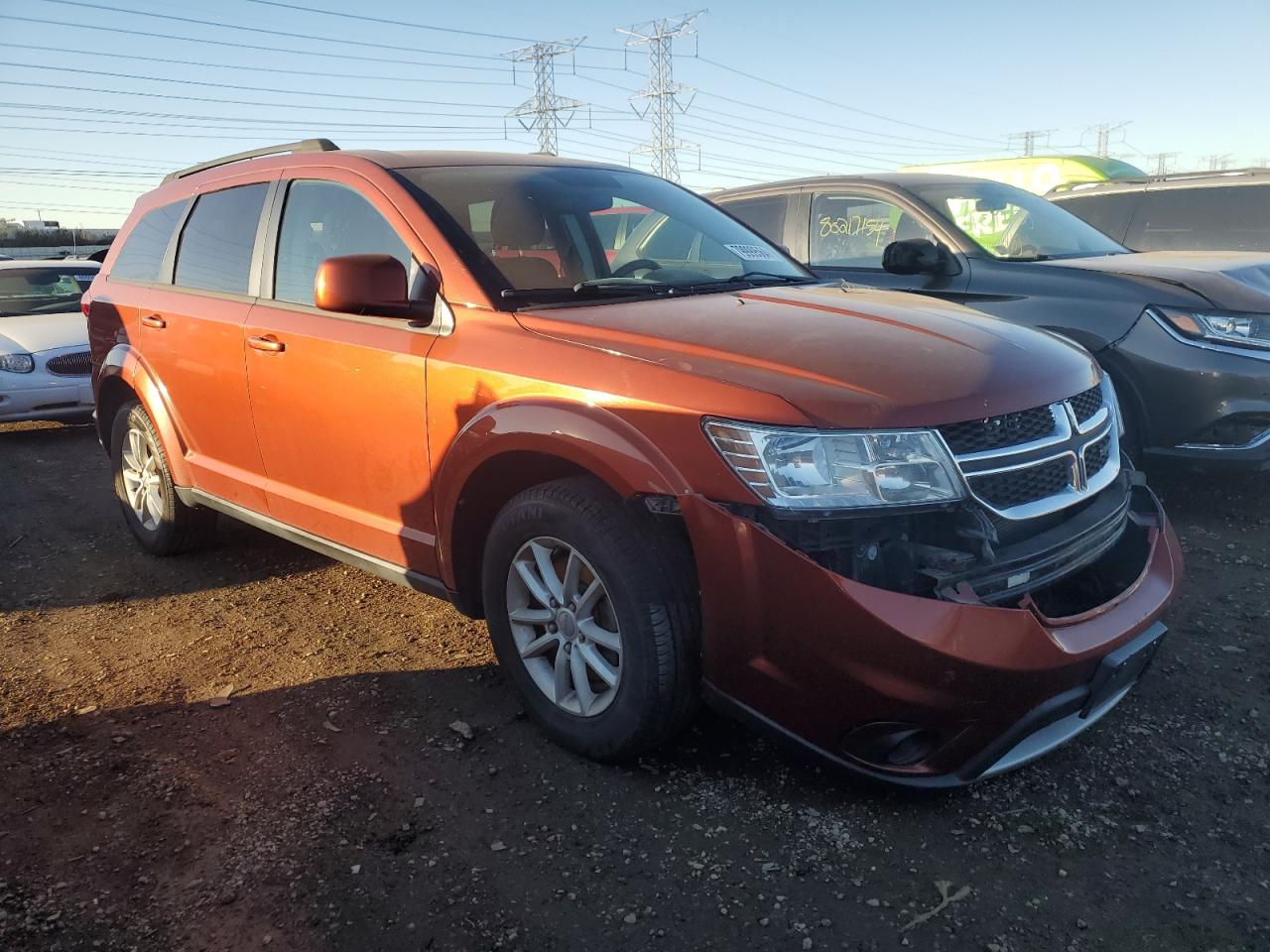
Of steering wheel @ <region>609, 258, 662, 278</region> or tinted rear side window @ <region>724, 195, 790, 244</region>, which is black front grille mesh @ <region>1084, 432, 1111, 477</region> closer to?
steering wheel @ <region>609, 258, 662, 278</region>

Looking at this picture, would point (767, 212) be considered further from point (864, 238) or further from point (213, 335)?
point (213, 335)

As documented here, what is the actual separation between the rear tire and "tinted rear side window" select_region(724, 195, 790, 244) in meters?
3.69

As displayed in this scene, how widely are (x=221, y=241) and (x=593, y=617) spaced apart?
2.56 m

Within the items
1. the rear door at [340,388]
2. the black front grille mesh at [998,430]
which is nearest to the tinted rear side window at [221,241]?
the rear door at [340,388]

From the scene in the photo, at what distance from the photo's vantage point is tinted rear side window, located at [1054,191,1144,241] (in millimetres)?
9164

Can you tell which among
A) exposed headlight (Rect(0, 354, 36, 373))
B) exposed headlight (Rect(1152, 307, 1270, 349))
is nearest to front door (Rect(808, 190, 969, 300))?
exposed headlight (Rect(1152, 307, 1270, 349))

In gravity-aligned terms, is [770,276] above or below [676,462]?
above

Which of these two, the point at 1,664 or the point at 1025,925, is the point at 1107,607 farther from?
the point at 1,664

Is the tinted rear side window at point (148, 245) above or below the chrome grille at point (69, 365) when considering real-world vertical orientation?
Result: above

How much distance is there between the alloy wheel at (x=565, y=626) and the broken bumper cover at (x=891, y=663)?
35cm

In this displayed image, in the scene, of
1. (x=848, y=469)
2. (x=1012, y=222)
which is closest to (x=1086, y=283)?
(x=1012, y=222)

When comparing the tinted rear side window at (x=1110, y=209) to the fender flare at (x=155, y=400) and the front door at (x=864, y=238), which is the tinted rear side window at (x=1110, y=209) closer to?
the front door at (x=864, y=238)

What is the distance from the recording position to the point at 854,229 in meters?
6.03

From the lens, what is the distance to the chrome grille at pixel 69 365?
8.80 metres
